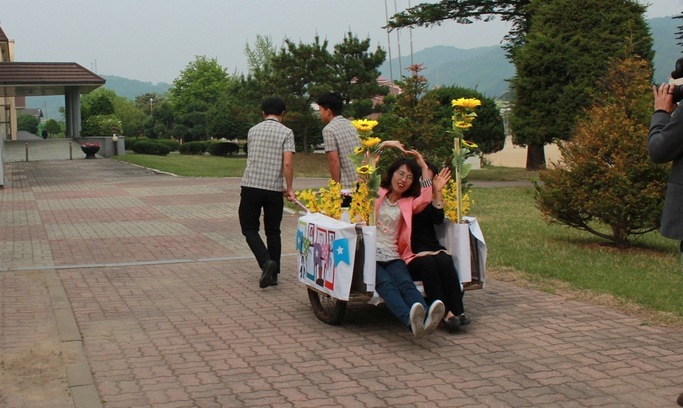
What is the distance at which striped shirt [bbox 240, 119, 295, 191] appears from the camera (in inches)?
353

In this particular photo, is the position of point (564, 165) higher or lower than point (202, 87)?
lower

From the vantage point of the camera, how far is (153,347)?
652cm

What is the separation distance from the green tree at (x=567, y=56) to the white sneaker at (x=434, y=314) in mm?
18589

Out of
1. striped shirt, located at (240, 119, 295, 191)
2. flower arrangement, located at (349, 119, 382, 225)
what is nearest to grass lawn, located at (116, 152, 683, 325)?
flower arrangement, located at (349, 119, 382, 225)

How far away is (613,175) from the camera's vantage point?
10273 mm

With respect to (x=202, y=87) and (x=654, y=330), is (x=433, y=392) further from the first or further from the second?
(x=202, y=87)

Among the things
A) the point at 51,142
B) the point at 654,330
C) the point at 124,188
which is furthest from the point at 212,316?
the point at 51,142

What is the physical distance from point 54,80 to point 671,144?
44.4 m

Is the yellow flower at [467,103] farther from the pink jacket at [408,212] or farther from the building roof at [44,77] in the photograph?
the building roof at [44,77]

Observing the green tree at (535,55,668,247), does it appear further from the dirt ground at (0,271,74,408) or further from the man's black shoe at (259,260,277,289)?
the dirt ground at (0,271,74,408)

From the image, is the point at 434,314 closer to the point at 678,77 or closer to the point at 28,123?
the point at 678,77

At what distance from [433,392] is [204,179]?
69.5ft

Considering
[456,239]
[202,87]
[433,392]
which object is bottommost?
[433,392]

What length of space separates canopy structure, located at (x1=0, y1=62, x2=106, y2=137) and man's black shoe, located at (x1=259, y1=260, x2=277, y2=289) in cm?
3905
